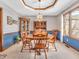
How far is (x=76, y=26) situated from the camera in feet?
23.2

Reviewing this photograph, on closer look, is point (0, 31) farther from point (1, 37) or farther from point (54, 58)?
point (54, 58)

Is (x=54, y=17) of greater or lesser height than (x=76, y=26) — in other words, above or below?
above

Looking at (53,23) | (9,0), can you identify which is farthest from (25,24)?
(9,0)

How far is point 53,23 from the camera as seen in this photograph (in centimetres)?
1254

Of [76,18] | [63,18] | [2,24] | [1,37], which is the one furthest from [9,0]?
[63,18]

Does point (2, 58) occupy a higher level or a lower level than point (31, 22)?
lower

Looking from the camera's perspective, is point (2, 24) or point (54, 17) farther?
point (54, 17)

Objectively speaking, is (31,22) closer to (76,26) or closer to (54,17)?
(54,17)

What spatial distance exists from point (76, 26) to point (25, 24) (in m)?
5.27

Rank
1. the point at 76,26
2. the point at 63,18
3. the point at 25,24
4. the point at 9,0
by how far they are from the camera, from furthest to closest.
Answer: the point at 25,24 < the point at 63,18 < the point at 76,26 < the point at 9,0

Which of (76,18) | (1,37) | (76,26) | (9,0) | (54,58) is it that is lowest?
(54,58)

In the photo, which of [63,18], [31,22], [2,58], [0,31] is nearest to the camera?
[2,58]

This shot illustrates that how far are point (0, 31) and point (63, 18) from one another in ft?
17.4

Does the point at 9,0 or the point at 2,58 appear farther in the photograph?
the point at 9,0
